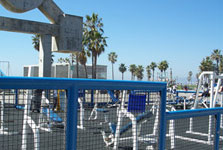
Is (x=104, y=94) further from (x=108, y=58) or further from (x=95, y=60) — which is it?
(x=108, y=58)

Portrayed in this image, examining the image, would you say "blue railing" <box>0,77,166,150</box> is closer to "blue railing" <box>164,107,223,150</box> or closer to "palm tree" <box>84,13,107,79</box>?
"blue railing" <box>164,107,223,150</box>

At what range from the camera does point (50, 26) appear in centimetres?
1294

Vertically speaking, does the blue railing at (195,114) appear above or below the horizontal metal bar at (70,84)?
below

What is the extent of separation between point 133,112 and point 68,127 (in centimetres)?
109

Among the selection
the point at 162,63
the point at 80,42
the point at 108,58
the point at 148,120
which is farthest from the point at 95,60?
the point at 162,63

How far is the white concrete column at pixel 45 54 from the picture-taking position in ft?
42.7

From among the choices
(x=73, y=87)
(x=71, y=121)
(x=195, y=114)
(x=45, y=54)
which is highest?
(x=45, y=54)

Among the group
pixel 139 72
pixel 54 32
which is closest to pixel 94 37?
pixel 54 32

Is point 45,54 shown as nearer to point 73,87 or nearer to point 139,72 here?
point 73,87

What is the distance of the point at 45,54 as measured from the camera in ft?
43.4

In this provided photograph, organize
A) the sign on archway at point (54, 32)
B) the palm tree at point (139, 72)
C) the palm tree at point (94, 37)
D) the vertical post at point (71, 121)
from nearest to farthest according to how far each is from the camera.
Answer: the vertical post at point (71, 121)
the sign on archway at point (54, 32)
the palm tree at point (94, 37)
the palm tree at point (139, 72)

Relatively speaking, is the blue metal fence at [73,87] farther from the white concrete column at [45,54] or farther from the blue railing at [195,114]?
the white concrete column at [45,54]

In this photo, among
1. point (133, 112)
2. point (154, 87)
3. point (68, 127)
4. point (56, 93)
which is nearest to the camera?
point (68, 127)

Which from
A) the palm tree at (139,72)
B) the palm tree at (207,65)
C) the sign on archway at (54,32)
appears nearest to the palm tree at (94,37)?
the sign on archway at (54,32)
